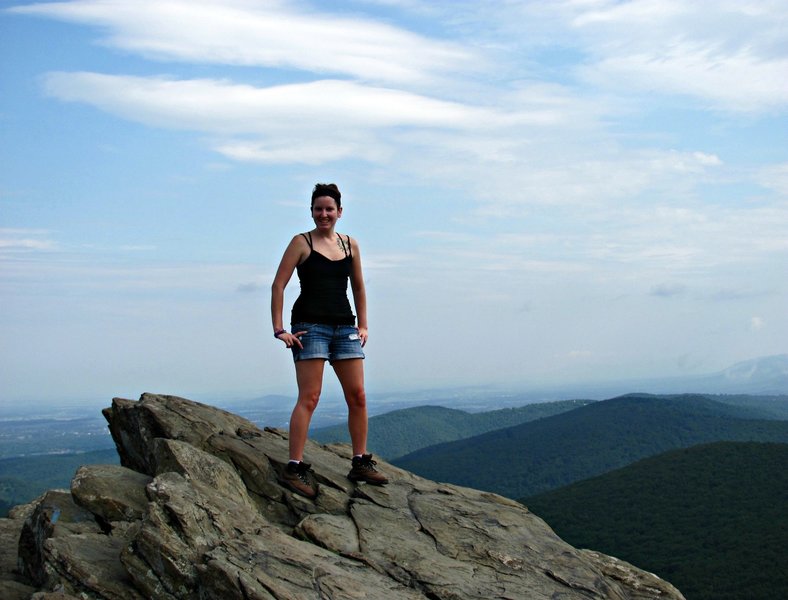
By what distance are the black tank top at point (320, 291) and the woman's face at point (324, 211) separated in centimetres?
33

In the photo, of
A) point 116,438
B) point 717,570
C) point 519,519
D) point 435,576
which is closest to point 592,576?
point 519,519

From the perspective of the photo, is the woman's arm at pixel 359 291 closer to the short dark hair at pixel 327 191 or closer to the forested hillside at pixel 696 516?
the short dark hair at pixel 327 191

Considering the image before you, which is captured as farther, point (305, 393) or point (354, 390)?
point (354, 390)

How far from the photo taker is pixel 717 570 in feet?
365

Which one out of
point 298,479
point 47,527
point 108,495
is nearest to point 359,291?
point 298,479

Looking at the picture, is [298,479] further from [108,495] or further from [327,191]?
[327,191]

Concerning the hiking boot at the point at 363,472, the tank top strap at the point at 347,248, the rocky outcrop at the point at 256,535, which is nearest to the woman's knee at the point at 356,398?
the hiking boot at the point at 363,472

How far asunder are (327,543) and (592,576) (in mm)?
5007

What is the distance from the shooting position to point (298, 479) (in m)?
13.7

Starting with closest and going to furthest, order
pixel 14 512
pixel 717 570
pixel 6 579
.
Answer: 1. pixel 6 579
2. pixel 14 512
3. pixel 717 570

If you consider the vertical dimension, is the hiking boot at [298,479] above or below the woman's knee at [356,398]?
below

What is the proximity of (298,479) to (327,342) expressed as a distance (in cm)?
264

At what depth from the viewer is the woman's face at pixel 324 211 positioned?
43.7ft

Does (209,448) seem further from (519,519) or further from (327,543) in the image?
(519,519)
